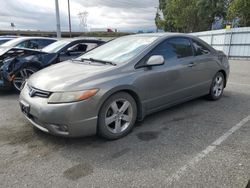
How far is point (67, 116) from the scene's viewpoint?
3.10 metres

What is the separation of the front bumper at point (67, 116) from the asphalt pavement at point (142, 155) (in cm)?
28

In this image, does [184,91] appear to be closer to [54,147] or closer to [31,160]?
[54,147]

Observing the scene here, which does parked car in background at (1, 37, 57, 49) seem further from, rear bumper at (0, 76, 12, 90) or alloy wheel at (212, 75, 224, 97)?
alloy wheel at (212, 75, 224, 97)

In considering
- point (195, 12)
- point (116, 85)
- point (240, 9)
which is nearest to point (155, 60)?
point (116, 85)

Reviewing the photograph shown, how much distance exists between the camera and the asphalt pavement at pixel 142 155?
263 cm

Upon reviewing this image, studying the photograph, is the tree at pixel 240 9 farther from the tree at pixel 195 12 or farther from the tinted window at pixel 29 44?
the tinted window at pixel 29 44

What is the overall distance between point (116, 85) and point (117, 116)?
468mm

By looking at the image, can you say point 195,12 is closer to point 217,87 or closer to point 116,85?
point 217,87

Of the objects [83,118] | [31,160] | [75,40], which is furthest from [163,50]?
[75,40]

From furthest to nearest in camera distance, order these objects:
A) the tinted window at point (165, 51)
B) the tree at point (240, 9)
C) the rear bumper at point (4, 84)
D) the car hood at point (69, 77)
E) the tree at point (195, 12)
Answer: the tree at point (195, 12), the tree at point (240, 9), the rear bumper at point (4, 84), the tinted window at point (165, 51), the car hood at point (69, 77)

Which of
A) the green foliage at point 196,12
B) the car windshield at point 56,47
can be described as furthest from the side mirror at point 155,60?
the green foliage at point 196,12

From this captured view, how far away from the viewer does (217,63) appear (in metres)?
5.37

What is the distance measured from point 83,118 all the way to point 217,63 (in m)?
3.51

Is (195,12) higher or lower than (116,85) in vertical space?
higher
